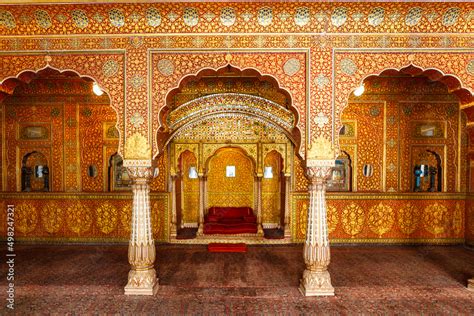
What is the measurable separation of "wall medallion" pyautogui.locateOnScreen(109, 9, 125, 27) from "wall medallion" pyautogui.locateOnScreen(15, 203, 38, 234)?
6513mm

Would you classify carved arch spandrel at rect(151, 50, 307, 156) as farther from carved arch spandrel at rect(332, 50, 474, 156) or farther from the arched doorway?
the arched doorway

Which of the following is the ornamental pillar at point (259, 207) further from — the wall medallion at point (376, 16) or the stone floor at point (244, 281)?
the wall medallion at point (376, 16)

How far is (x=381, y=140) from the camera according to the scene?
32.3ft

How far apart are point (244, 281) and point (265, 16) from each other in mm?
4932

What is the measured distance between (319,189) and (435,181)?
563 centimetres

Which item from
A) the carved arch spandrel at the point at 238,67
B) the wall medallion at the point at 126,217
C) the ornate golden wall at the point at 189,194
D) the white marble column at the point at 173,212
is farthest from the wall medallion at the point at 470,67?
the wall medallion at the point at 126,217

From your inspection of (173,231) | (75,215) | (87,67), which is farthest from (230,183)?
(87,67)

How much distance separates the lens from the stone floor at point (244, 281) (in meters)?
5.79

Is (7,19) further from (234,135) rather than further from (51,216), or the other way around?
(234,135)

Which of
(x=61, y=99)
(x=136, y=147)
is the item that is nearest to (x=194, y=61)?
(x=136, y=147)

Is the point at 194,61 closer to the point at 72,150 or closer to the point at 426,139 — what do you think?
the point at 72,150

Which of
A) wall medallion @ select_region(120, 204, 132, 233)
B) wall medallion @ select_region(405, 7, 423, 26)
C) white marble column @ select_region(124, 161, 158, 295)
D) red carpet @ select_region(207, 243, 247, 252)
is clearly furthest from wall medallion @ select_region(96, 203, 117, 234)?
wall medallion @ select_region(405, 7, 423, 26)

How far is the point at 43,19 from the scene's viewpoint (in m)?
6.05

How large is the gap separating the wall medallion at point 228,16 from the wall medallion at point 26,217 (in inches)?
306
